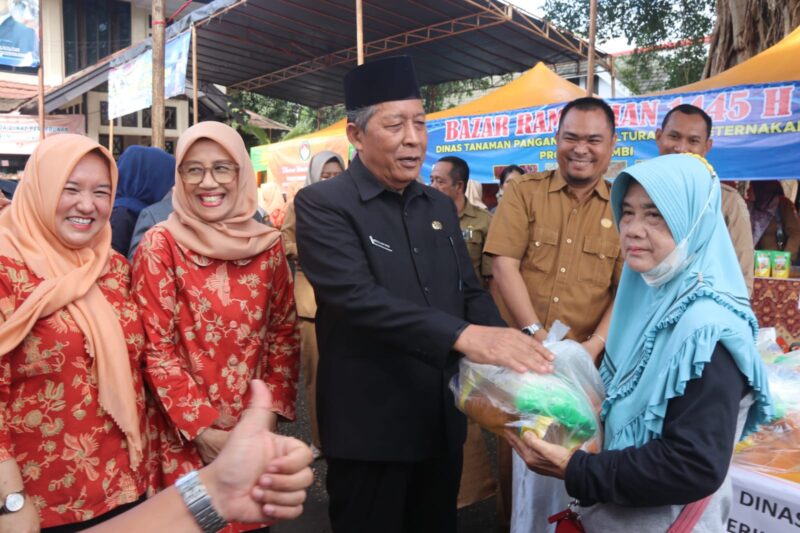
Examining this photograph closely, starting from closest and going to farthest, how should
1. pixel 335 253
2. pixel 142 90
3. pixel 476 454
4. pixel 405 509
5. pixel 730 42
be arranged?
pixel 335 253, pixel 405 509, pixel 476 454, pixel 730 42, pixel 142 90

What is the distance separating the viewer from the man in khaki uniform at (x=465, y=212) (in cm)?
407

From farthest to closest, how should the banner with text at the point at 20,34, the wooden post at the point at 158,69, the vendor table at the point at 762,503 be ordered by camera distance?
1. the banner with text at the point at 20,34
2. the wooden post at the point at 158,69
3. the vendor table at the point at 762,503

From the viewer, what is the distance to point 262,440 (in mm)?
1129

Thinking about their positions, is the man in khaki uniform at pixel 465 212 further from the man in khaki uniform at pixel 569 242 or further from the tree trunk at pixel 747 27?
the tree trunk at pixel 747 27

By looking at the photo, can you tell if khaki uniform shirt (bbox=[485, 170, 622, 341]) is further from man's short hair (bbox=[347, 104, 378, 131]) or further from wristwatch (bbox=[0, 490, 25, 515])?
wristwatch (bbox=[0, 490, 25, 515])

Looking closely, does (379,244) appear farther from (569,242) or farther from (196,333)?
(569,242)

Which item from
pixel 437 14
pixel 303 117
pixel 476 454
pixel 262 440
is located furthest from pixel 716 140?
pixel 303 117

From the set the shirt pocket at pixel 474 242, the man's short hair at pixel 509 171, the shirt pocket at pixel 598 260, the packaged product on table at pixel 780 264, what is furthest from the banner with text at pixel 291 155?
the shirt pocket at pixel 598 260

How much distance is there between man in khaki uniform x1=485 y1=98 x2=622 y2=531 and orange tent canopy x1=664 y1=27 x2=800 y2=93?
360cm

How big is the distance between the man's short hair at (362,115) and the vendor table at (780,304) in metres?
4.49

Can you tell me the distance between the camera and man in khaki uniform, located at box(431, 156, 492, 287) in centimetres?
407

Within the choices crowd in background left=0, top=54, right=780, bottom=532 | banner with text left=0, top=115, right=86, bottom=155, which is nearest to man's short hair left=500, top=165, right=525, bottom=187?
crowd in background left=0, top=54, right=780, bottom=532

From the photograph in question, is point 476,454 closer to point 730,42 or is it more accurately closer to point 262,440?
point 262,440

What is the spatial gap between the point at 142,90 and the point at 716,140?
33.7 feet
